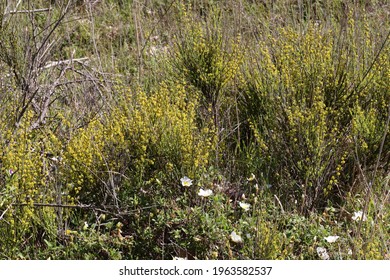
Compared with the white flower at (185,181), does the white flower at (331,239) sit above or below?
below

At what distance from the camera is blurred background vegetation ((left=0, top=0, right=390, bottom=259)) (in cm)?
264

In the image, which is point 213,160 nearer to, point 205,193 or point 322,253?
point 205,193

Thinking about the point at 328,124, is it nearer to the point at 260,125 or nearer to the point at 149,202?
the point at 260,125

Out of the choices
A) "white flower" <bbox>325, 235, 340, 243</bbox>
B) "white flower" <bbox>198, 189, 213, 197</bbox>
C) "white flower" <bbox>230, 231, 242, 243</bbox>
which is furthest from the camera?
"white flower" <bbox>198, 189, 213, 197</bbox>

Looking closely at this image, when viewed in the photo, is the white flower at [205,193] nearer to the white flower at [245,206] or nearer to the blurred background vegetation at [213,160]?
the blurred background vegetation at [213,160]

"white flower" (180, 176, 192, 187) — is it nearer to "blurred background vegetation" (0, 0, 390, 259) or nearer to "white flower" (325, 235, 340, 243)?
"blurred background vegetation" (0, 0, 390, 259)

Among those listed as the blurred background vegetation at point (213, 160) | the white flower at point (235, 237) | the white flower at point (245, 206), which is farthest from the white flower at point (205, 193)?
the white flower at point (235, 237)

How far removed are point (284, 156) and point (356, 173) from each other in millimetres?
425

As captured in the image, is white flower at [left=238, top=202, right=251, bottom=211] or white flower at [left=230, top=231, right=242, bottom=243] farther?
white flower at [left=238, top=202, right=251, bottom=211]

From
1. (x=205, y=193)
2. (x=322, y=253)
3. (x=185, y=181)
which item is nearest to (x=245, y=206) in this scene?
(x=205, y=193)

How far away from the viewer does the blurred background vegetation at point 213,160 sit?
2639 millimetres

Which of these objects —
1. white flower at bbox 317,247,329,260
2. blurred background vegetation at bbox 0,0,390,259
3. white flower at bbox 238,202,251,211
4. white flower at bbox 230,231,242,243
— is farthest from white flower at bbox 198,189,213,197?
white flower at bbox 317,247,329,260

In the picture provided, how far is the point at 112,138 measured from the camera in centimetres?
290

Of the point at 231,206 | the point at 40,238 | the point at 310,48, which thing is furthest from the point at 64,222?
the point at 310,48
